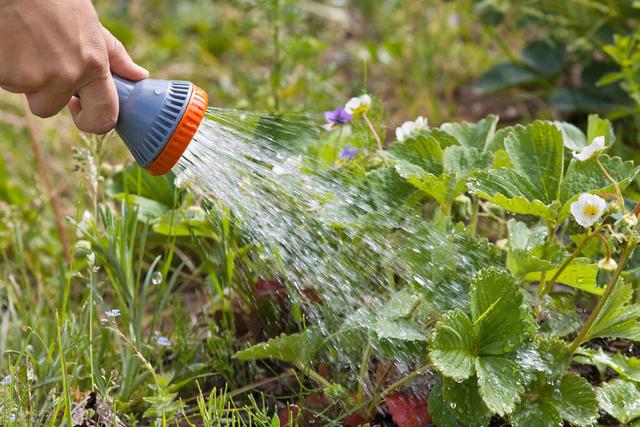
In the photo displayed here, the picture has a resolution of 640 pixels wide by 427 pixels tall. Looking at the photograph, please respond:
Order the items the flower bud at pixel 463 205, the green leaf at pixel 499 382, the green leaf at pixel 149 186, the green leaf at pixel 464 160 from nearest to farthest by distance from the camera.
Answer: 1. the green leaf at pixel 499 382
2. the green leaf at pixel 464 160
3. the flower bud at pixel 463 205
4. the green leaf at pixel 149 186

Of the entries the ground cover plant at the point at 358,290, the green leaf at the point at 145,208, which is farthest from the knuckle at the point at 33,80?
the green leaf at the point at 145,208

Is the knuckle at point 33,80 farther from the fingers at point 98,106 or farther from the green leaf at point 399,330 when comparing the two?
the green leaf at point 399,330

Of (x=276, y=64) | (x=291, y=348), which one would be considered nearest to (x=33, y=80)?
(x=291, y=348)

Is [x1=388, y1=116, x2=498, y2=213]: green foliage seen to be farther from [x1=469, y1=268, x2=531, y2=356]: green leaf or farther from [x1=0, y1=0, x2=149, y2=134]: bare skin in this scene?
[x1=0, y1=0, x2=149, y2=134]: bare skin

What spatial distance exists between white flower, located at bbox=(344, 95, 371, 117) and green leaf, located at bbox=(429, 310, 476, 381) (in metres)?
0.58

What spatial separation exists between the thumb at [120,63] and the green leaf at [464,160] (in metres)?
0.61

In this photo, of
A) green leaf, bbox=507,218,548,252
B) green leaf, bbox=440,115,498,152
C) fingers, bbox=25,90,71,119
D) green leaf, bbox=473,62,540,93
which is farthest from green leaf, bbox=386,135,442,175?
green leaf, bbox=473,62,540,93

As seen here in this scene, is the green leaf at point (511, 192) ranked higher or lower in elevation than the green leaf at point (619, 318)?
higher

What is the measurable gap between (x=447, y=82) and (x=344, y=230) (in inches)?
69.3

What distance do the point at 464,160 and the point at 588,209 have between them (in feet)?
1.08

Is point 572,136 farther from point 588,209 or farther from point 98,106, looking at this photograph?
point 98,106

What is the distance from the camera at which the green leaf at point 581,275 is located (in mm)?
1490

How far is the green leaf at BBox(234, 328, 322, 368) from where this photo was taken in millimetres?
1531

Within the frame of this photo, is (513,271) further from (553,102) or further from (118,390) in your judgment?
(553,102)
